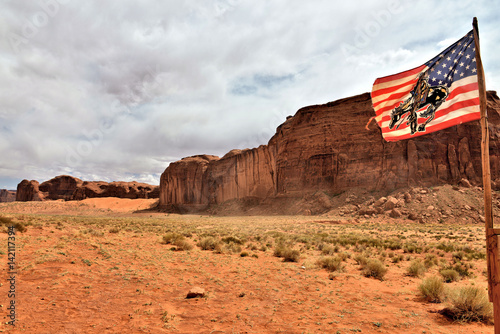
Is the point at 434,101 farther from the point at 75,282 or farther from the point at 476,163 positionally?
the point at 476,163

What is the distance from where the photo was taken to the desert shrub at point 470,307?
5.83m

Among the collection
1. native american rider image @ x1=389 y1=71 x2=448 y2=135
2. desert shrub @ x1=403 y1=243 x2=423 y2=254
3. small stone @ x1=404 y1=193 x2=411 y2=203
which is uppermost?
native american rider image @ x1=389 y1=71 x2=448 y2=135

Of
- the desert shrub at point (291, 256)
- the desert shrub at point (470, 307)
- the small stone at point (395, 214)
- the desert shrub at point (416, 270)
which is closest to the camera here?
the desert shrub at point (470, 307)

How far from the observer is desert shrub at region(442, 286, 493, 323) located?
19.1ft

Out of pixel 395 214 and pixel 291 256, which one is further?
pixel 395 214

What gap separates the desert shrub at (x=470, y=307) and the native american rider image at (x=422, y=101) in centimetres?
380

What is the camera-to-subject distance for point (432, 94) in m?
5.36

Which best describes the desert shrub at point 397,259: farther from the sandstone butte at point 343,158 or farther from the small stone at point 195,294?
the sandstone butte at point 343,158

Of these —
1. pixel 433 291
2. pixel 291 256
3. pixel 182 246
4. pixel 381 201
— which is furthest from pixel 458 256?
pixel 381 201

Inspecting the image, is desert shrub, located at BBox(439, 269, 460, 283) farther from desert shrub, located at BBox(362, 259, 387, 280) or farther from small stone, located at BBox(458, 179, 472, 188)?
small stone, located at BBox(458, 179, 472, 188)

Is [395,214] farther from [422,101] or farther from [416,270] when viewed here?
[422,101]

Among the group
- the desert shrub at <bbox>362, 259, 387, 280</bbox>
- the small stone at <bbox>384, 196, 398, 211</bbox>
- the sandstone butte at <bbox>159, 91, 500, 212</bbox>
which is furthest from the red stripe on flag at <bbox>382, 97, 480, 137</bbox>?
the sandstone butte at <bbox>159, 91, 500, 212</bbox>

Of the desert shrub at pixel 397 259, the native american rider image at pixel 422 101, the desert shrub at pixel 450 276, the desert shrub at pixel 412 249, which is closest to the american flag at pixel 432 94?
the native american rider image at pixel 422 101

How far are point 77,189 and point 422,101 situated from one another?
373 ft
